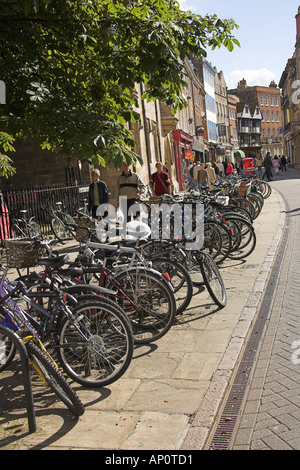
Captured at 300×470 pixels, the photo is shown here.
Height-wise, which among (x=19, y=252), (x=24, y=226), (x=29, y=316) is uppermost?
(x=19, y=252)

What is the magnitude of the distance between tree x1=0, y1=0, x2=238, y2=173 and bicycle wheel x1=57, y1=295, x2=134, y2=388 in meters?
2.03

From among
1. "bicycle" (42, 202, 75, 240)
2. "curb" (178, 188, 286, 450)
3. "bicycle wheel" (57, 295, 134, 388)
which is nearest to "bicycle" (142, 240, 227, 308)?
"curb" (178, 188, 286, 450)

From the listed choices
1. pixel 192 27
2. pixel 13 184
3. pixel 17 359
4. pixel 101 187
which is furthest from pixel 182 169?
pixel 17 359

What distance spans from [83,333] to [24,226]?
10220mm

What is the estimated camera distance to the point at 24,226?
13.8 metres

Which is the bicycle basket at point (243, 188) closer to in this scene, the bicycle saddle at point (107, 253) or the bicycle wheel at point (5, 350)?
the bicycle saddle at point (107, 253)

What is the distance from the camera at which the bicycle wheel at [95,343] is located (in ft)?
13.3

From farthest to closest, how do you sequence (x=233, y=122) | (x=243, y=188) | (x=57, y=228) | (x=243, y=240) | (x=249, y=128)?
(x=249, y=128) < (x=233, y=122) < (x=57, y=228) < (x=243, y=188) < (x=243, y=240)

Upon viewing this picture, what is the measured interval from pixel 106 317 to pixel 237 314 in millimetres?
2318

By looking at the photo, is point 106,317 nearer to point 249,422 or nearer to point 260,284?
point 249,422

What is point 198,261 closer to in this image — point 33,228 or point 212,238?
point 212,238

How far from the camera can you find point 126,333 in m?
4.09

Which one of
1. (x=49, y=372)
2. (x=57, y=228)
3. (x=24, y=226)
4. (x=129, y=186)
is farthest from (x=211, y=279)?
(x=57, y=228)

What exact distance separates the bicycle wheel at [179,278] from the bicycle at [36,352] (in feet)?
6.81
